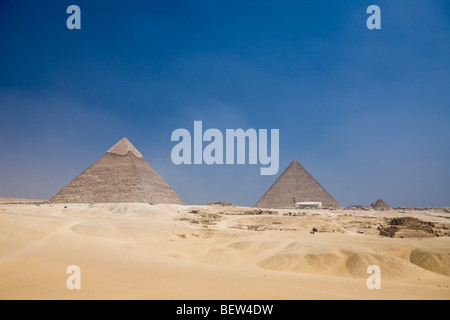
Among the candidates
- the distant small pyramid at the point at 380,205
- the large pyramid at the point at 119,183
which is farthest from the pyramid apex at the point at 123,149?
the distant small pyramid at the point at 380,205

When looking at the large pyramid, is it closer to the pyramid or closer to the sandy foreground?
the pyramid

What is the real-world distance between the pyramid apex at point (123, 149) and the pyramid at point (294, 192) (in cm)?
2765

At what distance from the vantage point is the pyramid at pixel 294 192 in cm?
6341

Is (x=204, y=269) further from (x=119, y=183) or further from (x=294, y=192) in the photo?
(x=294, y=192)

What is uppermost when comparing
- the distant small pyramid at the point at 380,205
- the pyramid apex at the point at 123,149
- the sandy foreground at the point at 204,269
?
the pyramid apex at the point at 123,149

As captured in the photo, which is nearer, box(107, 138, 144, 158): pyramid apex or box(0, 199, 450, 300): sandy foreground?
box(0, 199, 450, 300): sandy foreground

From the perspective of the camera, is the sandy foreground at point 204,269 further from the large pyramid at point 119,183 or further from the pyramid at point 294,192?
the pyramid at point 294,192

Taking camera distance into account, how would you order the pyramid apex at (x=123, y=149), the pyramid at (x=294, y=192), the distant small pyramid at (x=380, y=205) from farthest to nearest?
the distant small pyramid at (x=380, y=205)
the pyramid at (x=294, y=192)
the pyramid apex at (x=123, y=149)

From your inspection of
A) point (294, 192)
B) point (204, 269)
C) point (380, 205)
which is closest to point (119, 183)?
point (294, 192)

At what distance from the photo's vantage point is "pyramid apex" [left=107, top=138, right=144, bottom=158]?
2237 inches

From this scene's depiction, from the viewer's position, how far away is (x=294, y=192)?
64812 millimetres

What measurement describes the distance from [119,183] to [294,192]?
120 feet

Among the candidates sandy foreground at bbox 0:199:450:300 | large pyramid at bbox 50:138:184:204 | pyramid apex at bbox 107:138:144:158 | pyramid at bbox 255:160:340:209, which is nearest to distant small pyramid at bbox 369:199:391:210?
pyramid at bbox 255:160:340:209

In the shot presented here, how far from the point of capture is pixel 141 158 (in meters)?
58.5
